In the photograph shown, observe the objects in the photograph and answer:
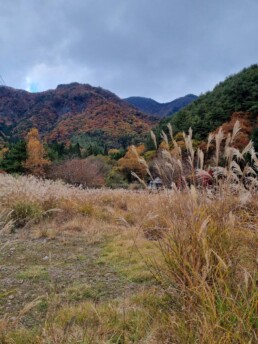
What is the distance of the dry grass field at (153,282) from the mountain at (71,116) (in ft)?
145

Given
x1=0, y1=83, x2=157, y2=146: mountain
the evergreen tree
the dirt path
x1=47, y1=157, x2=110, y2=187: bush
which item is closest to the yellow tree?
the evergreen tree

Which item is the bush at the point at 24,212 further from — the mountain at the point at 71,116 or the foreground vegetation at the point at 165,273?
the mountain at the point at 71,116

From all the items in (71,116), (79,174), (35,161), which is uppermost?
(71,116)

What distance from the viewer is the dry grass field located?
4.37 ft

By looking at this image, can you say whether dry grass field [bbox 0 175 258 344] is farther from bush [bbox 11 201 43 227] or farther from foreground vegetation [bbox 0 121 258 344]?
bush [bbox 11 201 43 227]

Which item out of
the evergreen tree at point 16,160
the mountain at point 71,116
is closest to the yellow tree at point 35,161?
the evergreen tree at point 16,160

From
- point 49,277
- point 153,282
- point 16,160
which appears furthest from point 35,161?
point 153,282

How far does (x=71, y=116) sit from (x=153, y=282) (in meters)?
92.8

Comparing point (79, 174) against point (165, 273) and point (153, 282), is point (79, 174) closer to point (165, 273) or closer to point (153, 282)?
point (153, 282)

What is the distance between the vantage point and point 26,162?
2575 centimetres

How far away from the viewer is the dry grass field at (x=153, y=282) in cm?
133

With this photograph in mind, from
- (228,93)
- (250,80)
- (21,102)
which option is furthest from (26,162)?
(21,102)

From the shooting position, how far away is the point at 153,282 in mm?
2453

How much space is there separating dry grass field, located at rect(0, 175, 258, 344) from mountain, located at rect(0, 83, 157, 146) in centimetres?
4430
